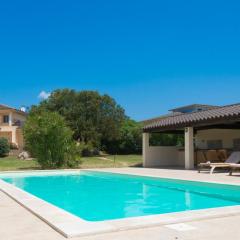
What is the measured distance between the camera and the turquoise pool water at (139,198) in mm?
8647

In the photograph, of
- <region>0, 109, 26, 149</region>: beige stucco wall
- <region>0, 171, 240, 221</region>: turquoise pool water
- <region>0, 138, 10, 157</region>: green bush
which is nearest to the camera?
<region>0, 171, 240, 221</region>: turquoise pool water

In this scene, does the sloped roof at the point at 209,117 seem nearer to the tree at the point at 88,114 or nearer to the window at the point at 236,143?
the window at the point at 236,143

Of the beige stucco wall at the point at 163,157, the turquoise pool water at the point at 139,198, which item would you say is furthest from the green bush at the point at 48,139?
the turquoise pool water at the point at 139,198

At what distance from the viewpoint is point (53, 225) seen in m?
5.59

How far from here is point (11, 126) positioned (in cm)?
4934

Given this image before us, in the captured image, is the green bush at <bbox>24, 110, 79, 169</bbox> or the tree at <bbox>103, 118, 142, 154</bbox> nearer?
the green bush at <bbox>24, 110, 79, 169</bbox>

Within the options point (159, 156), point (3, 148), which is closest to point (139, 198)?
point (159, 156)

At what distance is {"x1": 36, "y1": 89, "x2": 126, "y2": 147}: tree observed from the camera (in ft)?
139

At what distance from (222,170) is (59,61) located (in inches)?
A: 570

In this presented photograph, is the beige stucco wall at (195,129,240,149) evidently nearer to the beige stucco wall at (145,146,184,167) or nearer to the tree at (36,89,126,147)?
the beige stucco wall at (145,146,184,167)

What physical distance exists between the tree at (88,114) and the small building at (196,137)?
16.1 m

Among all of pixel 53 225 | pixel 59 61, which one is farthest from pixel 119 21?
pixel 53 225

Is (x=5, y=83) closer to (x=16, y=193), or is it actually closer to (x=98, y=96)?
(x=98, y=96)

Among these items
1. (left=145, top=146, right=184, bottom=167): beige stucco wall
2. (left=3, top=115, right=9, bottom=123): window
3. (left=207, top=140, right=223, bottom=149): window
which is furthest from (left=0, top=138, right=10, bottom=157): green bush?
(left=207, top=140, right=223, bottom=149): window
